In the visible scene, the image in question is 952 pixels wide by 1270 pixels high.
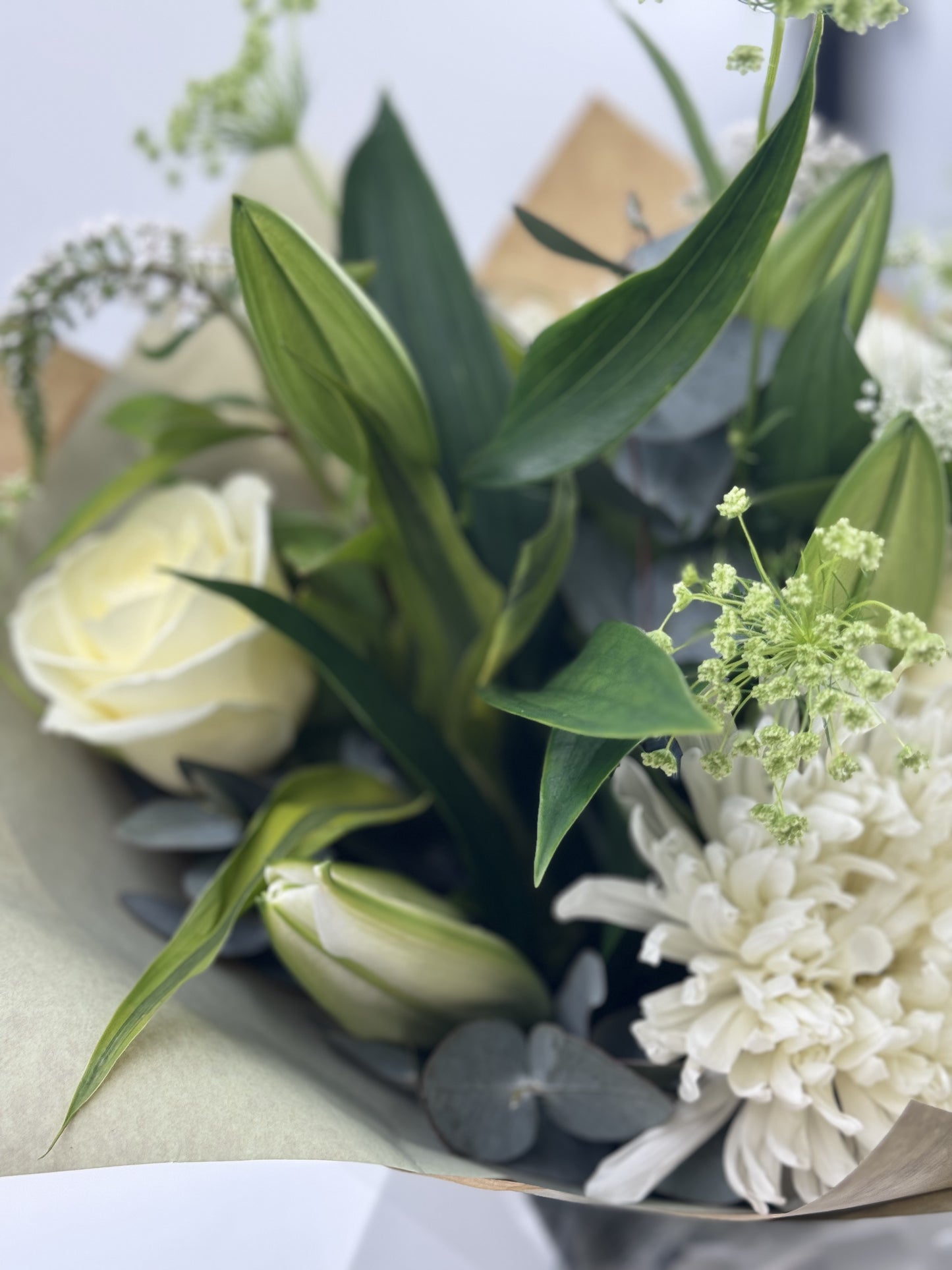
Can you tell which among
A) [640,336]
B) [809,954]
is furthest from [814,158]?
[809,954]

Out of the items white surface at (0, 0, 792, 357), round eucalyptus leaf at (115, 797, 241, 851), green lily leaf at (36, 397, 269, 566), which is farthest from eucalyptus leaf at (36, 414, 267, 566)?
white surface at (0, 0, 792, 357)

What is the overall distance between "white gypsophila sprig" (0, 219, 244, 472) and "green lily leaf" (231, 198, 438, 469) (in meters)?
0.08

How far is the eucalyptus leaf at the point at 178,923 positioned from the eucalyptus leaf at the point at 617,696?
129 mm

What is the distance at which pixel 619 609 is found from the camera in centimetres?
34

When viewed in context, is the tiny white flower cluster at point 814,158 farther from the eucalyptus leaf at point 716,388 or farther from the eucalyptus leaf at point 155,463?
the eucalyptus leaf at point 155,463

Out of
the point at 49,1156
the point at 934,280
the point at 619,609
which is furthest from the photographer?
the point at 934,280

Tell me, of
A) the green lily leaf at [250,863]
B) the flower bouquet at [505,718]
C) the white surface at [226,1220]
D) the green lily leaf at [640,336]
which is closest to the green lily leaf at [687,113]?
the flower bouquet at [505,718]

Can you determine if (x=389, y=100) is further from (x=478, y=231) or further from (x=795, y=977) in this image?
(x=478, y=231)

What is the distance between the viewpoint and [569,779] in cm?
23

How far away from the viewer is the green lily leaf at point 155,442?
0.38 metres

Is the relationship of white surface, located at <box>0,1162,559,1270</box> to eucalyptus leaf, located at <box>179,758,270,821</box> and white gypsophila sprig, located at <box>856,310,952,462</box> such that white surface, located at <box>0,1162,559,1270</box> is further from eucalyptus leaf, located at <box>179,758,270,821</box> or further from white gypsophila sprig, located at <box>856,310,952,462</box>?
white gypsophila sprig, located at <box>856,310,952,462</box>

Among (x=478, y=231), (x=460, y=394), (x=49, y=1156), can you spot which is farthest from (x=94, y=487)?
(x=478, y=231)

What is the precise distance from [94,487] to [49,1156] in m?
0.29

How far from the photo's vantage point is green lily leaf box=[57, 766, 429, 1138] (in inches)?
9.5
